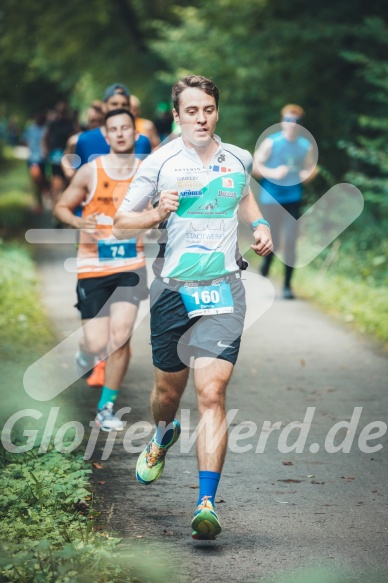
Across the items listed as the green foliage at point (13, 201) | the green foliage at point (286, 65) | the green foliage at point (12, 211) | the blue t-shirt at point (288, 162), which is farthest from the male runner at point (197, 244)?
the green foliage at point (12, 211)

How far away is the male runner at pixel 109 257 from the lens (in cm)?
759

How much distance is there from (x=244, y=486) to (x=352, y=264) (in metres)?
8.77

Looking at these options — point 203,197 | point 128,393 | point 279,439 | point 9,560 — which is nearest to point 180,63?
point 128,393

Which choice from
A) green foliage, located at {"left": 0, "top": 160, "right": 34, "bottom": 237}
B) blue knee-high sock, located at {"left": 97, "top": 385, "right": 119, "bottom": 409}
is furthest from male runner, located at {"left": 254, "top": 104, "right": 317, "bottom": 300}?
green foliage, located at {"left": 0, "top": 160, "right": 34, "bottom": 237}

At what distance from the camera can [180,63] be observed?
2020 centimetres

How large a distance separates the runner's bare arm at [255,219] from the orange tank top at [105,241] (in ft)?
6.27

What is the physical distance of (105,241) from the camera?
7.69 metres

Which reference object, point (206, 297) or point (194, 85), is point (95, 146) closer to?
point (194, 85)

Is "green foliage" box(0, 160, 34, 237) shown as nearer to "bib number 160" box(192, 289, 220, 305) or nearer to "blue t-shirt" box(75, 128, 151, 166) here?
"blue t-shirt" box(75, 128, 151, 166)

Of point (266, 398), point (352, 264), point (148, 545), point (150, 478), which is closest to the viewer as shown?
point (148, 545)

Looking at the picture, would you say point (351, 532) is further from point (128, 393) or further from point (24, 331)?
point (24, 331)

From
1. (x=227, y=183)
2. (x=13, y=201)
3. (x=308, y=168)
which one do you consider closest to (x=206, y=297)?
(x=227, y=183)

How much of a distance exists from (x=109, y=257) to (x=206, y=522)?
3058 mm

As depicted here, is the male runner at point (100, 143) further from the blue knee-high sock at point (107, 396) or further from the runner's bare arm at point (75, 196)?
the blue knee-high sock at point (107, 396)
